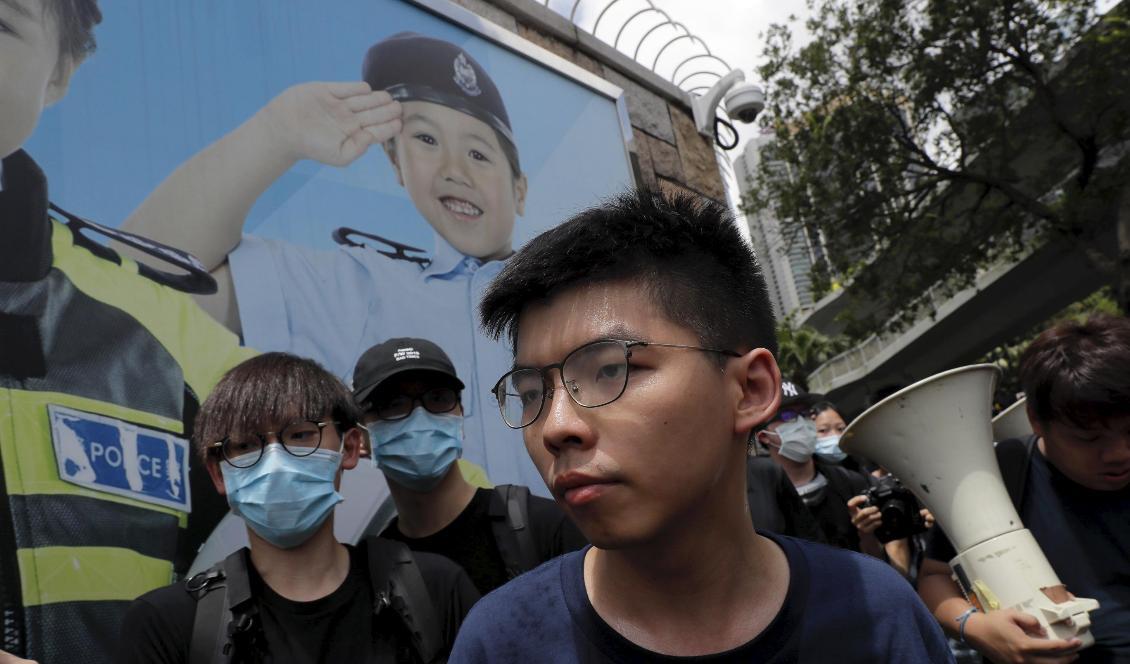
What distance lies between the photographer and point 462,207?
4422mm

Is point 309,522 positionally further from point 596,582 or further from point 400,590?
point 596,582

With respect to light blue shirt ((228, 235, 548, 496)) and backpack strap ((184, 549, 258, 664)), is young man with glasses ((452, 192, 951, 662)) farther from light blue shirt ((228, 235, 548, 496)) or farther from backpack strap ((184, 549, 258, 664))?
light blue shirt ((228, 235, 548, 496))

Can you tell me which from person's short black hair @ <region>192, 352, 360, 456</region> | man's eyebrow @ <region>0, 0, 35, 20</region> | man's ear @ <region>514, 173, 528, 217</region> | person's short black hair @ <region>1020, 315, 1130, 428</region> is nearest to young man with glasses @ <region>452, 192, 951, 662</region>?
person's short black hair @ <region>192, 352, 360, 456</region>

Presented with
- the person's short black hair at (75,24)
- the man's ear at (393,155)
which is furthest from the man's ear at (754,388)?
the man's ear at (393,155)

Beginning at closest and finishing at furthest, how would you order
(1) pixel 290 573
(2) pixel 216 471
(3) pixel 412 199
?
(1) pixel 290 573 < (2) pixel 216 471 < (3) pixel 412 199

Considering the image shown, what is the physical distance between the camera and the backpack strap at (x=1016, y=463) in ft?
7.00

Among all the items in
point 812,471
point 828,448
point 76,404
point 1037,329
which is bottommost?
point 812,471


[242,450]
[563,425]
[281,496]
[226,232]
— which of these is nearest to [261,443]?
[242,450]

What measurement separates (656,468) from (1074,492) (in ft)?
5.33

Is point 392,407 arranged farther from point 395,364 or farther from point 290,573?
point 290,573

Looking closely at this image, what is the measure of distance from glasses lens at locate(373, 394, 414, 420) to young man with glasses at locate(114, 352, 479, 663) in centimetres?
30

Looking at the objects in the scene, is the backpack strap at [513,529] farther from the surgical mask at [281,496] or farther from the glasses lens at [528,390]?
the glasses lens at [528,390]

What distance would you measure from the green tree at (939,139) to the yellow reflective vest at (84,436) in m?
9.73

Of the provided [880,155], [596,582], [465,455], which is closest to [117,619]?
[465,455]
